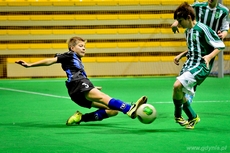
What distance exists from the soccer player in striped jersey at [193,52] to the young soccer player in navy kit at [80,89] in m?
0.67

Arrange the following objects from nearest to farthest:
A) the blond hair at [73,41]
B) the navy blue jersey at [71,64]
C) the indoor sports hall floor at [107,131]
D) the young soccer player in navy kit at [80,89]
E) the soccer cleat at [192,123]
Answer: the indoor sports hall floor at [107,131]
the soccer cleat at [192,123]
the young soccer player in navy kit at [80,89]
the navy blue jersey at [71,64]
the blond hair at [73,41]

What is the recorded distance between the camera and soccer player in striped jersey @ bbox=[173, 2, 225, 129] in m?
5.72

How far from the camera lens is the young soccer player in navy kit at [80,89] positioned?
5949 millimetres

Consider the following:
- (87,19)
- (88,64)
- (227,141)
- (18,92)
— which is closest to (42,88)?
(18,92)

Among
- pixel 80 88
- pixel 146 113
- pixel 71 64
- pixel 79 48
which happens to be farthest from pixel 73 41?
pixel 146 113

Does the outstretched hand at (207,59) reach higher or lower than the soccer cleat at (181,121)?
higher

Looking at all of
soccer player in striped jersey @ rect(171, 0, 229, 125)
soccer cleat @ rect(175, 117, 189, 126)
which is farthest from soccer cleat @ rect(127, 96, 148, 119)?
soccer player in striped jersey @ rect(171, 0, 229, 125)

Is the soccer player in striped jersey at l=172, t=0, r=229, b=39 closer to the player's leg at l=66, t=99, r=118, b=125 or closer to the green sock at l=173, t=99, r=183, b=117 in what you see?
the green sock at l=173, t=99, r=183, b=117

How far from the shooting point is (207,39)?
579 cm

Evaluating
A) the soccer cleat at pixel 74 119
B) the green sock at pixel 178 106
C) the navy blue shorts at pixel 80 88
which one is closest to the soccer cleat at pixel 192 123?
the green sock at pixel 178 106

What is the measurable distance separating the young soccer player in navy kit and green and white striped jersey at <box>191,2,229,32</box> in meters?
1.85

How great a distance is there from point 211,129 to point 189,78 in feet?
2.05

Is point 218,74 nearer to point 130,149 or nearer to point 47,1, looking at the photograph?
point 47,1

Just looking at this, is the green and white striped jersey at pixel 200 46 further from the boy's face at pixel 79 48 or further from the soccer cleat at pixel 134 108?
the boy's face at pixel 79 48
